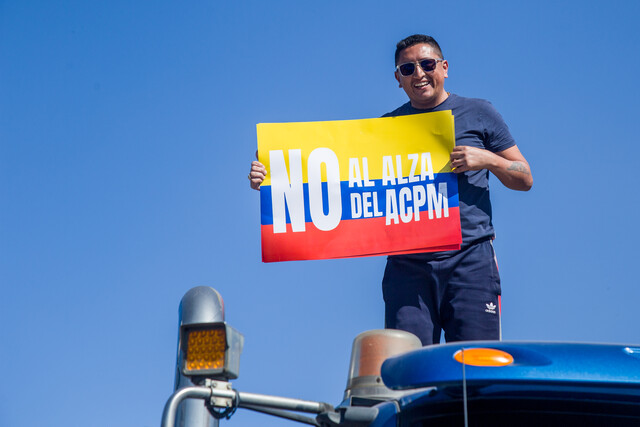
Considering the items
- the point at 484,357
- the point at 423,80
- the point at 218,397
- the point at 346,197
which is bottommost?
the point at 218,397

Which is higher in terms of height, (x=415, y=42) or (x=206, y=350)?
(x=415, y=42)

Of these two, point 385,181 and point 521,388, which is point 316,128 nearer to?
point 385,181

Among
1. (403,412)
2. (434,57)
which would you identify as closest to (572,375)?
(403,412)

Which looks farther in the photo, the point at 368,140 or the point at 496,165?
the point at 368,140

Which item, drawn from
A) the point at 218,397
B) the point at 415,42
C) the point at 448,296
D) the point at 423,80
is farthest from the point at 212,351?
the point at 415,42

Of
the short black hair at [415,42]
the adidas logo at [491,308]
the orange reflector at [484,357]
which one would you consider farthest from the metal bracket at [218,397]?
the short black hair at [415,42]

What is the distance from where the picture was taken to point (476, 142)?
5.82 metres

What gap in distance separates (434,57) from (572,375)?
9.56ft

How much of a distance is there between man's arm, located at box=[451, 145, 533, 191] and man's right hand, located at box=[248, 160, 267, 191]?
113 centimetres

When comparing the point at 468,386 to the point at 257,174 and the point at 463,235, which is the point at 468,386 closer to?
the point at 463,235

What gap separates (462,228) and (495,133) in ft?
1.97

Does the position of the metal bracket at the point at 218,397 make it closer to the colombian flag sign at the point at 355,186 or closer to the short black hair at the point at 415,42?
the colombian flag sign at the point at 355,186

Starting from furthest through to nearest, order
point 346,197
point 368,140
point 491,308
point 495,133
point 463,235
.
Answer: point 368,140
point 346,197
point 495,133
point 463,235
point 491,308

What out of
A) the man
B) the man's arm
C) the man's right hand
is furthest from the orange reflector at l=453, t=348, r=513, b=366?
the man's right hand
